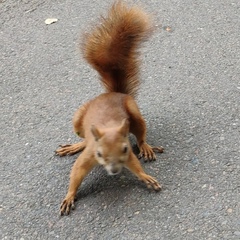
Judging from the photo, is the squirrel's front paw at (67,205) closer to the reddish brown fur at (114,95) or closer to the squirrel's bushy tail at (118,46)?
the reddish brown fur at (114,95)

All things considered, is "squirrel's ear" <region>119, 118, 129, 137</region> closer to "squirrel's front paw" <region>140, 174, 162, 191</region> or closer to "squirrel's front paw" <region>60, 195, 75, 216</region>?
"squirrel's front paw" <region>140, 174, 162, 191</region>

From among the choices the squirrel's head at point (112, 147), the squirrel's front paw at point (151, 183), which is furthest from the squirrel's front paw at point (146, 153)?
the squirrel's head at point (112, 147)

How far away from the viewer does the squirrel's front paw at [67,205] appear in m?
2.47

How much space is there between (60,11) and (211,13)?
3.33ft

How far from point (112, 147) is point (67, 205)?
15.3 inches

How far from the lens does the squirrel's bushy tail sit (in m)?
2.67

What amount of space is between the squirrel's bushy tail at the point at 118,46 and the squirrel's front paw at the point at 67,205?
557 mm

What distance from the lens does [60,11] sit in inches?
159

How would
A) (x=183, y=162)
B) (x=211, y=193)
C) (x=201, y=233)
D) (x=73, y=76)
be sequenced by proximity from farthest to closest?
(x=73, y=76) → (x=183, y=162) → (x=211, y=193) → (x=201, y=233)

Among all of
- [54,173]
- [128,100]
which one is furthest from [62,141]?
[128,100]

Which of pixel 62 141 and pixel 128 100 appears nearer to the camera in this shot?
pixel 128 100

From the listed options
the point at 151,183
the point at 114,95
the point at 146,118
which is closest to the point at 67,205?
the point at 151,183

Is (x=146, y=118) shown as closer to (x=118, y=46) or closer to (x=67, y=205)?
(x=118, y=46)

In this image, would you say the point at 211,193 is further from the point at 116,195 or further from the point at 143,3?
the point at 143,3
